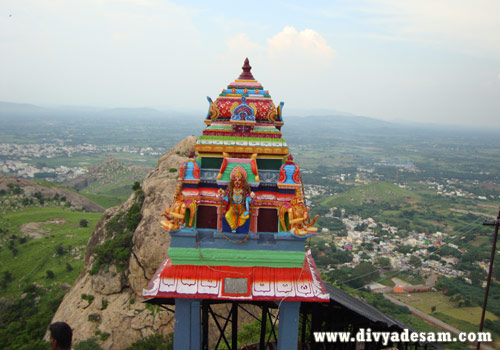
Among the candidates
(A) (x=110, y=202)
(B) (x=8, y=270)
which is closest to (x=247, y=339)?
(B) (x=8, y=270)

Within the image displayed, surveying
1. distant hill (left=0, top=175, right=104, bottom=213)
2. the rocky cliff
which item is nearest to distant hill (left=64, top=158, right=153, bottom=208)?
distant hill (left=0, top=175, right=104, bottom=213)

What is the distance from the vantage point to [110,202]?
76.1 meters

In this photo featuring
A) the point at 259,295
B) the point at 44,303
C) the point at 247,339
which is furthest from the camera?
the point at 44,303

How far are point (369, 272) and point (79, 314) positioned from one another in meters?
39.9

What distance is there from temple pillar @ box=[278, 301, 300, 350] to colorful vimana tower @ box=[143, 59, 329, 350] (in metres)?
0.03

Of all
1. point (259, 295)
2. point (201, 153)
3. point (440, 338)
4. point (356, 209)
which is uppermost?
point (201, 153)

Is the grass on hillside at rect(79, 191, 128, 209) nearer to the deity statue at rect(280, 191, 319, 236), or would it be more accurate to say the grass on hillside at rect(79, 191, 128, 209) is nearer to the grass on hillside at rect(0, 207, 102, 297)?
the grass on hillside at rect(0, 207, 102, 297)

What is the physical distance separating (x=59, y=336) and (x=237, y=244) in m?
4.82

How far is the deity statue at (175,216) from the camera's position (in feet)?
28.1

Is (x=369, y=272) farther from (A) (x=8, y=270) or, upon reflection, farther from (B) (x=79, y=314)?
(A) (x=8, y=270)

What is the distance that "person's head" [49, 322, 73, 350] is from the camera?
476 centimetres

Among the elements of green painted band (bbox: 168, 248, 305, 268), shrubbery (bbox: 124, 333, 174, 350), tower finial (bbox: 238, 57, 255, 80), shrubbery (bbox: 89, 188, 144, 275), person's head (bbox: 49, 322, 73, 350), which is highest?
tower finial (bbox: 238, 57, 255, 80)

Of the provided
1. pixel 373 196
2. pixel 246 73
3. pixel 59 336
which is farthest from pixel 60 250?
pixel 373 196

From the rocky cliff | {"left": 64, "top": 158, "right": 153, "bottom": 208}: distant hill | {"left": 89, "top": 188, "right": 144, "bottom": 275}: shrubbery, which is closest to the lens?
the rocky cliff
